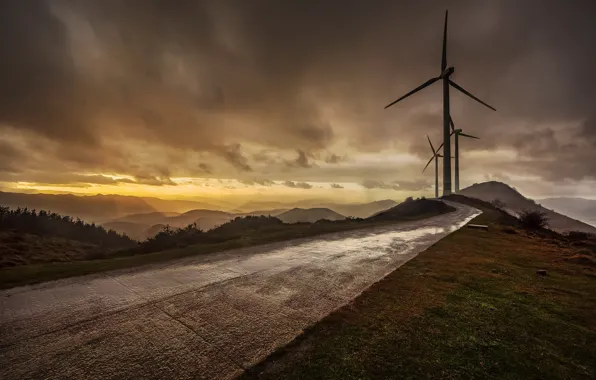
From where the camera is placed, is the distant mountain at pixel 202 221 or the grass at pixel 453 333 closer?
the grass at pixel 453 333

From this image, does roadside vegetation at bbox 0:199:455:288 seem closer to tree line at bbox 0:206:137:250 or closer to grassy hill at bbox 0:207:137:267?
grassy hill at bbox 0:207:137:267

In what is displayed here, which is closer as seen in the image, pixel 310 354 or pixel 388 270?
pixel 310 354

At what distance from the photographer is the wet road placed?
10.8 ft

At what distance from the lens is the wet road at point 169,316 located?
10.8 feet

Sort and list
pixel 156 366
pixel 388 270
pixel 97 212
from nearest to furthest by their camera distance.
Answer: pixel 156 366
pixel 388 270
pixel 97 212

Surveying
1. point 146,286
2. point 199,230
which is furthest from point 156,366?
point 199,230

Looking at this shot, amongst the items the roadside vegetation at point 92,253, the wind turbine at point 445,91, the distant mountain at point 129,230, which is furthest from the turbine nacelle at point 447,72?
the distant mountain at point 129,230

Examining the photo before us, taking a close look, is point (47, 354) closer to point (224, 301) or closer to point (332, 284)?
point (224, 301)

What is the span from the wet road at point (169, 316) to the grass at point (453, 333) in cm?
46

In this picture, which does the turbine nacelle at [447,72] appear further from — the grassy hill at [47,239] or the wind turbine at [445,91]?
the grassy hill at [47,239]

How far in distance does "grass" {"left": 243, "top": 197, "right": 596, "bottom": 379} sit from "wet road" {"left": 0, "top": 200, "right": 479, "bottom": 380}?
46cm

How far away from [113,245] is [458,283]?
60.7 feet

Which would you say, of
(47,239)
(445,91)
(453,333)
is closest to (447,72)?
(445,91)

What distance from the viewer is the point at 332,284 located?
635 centimetres
